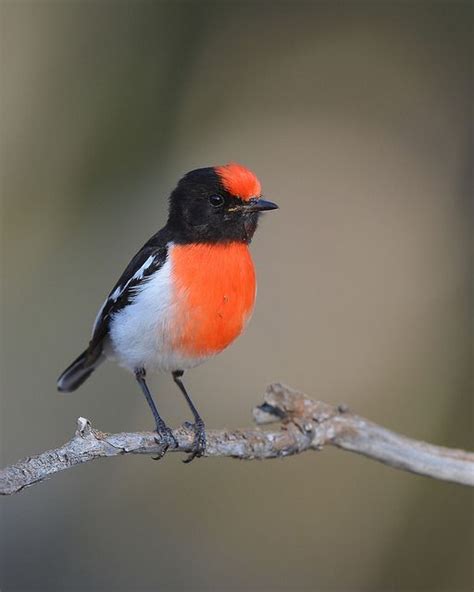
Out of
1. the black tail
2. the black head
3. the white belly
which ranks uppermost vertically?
the black head

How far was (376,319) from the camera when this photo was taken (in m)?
7.11

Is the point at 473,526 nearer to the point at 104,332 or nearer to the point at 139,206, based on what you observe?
the point at 104,332

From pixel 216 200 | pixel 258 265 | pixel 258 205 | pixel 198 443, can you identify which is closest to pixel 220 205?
pixel 216 200

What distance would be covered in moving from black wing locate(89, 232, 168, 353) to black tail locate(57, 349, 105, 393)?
186 mm

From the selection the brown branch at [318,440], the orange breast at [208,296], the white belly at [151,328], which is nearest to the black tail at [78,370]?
the white belly at [151,328]

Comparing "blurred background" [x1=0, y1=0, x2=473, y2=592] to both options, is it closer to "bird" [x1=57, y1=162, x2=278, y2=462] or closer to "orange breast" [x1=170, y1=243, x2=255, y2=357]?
"bird" [x1=57, y1=162, x2=278, y2=462]

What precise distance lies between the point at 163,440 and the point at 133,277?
1079 mm

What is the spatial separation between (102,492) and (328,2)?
16.9ft

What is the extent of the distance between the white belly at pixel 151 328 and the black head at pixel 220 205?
0.91ft

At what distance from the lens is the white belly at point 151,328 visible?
171 inches

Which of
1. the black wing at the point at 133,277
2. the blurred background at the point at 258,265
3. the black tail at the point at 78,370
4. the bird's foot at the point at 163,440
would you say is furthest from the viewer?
the blurred background at the point at 258,265

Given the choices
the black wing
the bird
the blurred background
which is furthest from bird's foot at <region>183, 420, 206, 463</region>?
the blurred background

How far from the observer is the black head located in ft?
15.1

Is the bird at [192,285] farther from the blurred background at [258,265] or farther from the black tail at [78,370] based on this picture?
the blurred background at [258,265]
